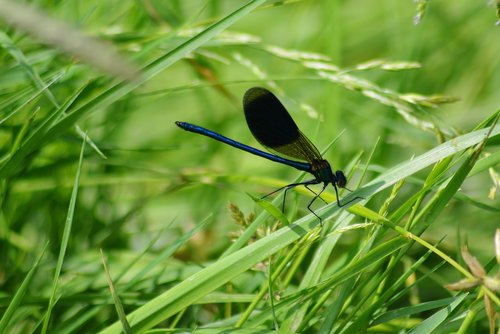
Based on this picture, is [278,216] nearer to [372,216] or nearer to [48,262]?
[372,216]

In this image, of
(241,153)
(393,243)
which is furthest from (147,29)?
(393,243)

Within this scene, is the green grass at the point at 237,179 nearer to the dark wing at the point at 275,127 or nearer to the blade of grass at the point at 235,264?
the blade of grass at the point at 235,264

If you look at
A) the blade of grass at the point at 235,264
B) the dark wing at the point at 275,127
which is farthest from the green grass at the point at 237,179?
the dark wing at the point at 275,127

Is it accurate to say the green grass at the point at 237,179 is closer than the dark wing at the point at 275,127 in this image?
Yes

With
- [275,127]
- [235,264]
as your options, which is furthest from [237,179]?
[235,264]

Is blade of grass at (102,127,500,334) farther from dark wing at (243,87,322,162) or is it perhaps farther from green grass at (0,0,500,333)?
dark wing at (243,87,322,162)

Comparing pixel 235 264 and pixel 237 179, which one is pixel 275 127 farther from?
pixel 235 264
